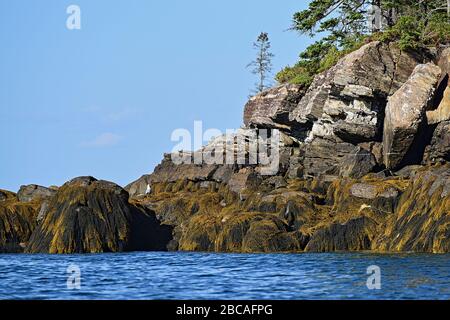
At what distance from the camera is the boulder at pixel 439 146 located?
41344 millimetres

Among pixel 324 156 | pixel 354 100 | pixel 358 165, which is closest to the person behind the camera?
pixel 358 165

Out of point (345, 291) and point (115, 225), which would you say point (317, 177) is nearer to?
point (115, 225)

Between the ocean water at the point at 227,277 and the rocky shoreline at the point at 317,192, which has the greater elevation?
the rocky shoreline at the point at 317,192

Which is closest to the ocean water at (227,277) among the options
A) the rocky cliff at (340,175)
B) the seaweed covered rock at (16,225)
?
the rocky cliff at (340,175)

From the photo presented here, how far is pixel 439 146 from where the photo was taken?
41625mm

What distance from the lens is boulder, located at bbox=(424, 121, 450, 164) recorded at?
41344 millimetres

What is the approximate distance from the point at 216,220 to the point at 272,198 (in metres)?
2.78

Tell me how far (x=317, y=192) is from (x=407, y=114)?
567 centimetres

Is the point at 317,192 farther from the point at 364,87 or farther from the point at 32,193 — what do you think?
the point at 32,193

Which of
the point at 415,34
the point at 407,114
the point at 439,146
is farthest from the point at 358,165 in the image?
the point at 415,34

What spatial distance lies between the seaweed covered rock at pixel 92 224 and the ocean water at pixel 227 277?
3.44 m

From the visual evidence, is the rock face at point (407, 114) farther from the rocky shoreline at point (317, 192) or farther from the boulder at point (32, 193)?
the boulder at point (32, 193)
